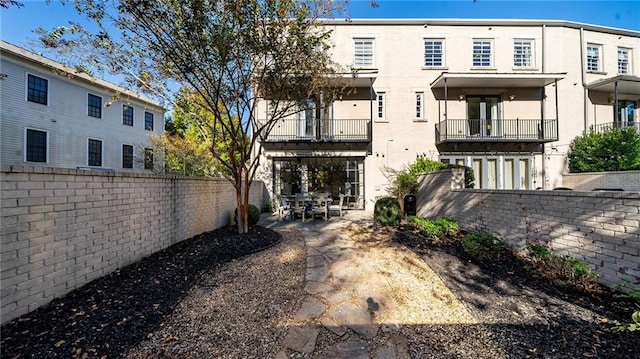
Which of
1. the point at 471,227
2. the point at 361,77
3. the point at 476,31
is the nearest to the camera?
the point at 471,227

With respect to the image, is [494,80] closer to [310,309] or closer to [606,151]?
[606,151]

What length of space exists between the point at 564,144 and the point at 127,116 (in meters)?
26.5

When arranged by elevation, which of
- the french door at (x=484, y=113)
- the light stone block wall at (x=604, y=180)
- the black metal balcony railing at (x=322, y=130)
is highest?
the french door at (x=484, y=113)

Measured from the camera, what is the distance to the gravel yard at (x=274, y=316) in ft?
7.65

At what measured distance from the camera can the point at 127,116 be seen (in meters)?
18.1

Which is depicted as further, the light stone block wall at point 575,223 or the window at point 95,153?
the window at point 95,153

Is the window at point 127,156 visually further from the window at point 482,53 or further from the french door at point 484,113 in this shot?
the window at point 482,53

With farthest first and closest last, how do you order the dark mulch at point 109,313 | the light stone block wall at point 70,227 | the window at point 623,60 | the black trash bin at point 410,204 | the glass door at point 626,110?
the window at point 623,60 < the glass door at point 626,110 < the black trash bin at point 410,204 < the light stone block wall at point 70,227 < the dark mulch at point 109,313

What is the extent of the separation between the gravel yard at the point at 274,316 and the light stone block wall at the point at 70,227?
8.0 inches

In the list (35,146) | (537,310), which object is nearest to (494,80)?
(537,310)

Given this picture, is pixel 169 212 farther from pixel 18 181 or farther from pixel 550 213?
pixel 550 213

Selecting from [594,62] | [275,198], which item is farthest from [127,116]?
[594,62]

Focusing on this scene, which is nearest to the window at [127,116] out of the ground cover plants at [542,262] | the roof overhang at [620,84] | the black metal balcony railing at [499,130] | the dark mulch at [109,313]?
the dark mulch at [109,313]

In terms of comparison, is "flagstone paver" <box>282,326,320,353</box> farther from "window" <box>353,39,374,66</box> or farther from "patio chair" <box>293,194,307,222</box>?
"window" <box>353,39,374,66</box>
